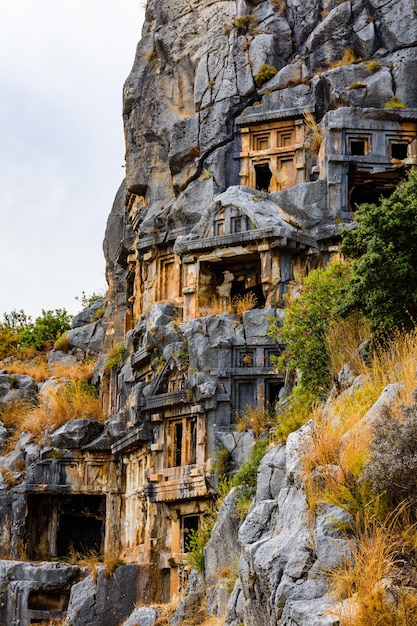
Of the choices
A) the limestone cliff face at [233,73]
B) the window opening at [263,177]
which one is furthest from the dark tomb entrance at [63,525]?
the window opening at [263,177]

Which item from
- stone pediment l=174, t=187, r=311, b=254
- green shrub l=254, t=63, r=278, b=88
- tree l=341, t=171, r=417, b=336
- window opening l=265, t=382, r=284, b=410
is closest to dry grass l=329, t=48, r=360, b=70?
green shrub l=254, t=63, r=278, b=88

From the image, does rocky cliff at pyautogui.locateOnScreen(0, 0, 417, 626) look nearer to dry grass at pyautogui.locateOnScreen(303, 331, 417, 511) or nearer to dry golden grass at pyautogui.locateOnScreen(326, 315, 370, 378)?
dry golden grass at pyautogui.locateOnScreen(326, 315, 370, 378)

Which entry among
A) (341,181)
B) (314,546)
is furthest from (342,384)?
(341,181)

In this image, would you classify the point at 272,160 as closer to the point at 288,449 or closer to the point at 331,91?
the point at 331,91

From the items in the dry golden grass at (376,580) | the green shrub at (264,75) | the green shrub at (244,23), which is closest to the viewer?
the dry golden grass at (376,580)

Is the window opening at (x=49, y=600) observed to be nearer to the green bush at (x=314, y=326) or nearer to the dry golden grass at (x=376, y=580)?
the green bush at (x=314, y=326)

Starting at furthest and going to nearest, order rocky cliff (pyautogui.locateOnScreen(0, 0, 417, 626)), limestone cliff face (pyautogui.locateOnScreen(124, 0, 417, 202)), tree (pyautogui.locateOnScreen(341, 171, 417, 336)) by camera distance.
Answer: limestone cliff face (pyautogui.locateOnScreen(124, 0, 417, 202))
rocky cliff (pyautogui.locateOnScreen(0, 0, 417, 626))
tree (pyautogui.locateOnScreen(341, 171, 417, 336))

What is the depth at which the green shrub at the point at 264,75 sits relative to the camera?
36531 mm

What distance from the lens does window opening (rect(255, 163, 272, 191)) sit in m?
35.8

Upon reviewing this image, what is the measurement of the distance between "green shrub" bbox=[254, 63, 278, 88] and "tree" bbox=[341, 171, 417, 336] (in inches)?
723

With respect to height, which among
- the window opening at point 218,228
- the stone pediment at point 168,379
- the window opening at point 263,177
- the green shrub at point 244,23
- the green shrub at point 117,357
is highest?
the green shrub at point 244,23

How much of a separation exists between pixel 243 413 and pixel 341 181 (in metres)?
9.23

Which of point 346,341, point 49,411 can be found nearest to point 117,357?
point 49,411

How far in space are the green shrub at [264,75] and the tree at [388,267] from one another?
18360mm
